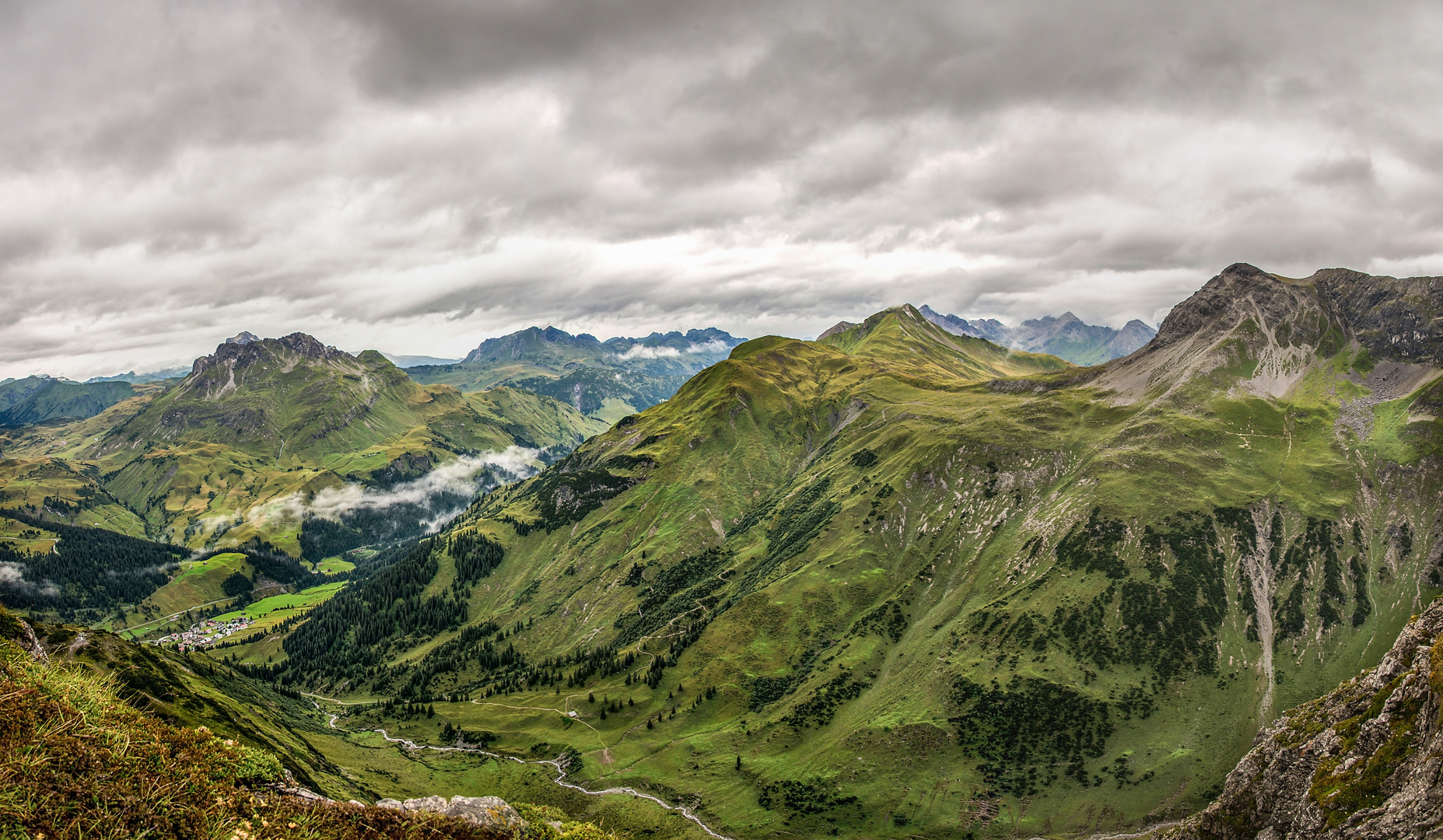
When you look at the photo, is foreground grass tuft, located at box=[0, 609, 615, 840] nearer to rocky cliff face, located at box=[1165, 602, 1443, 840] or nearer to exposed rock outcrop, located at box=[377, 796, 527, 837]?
exposed rock outcrop, located at box=[377, 796, 527, 837]

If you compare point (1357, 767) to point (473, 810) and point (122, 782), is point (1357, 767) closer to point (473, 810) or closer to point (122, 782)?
point (473, 810)

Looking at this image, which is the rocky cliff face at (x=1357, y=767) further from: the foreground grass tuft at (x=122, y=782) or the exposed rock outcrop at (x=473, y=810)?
the foreground grass tuft at (x=122, y=782)

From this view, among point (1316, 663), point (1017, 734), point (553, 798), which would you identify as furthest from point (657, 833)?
point (1316, 663)

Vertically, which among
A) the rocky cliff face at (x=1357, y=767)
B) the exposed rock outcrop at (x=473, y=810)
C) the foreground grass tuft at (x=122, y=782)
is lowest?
the rocky cliff face at (x=1357, y=767)

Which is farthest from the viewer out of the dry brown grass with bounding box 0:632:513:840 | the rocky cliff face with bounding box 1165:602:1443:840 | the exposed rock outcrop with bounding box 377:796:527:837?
the rocky cliff face with bounding box 1165:602:1443:840

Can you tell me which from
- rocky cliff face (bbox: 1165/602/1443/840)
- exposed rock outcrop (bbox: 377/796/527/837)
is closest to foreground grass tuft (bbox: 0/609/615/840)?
exposed rock outcrop (bbox: 377/796/527/837)

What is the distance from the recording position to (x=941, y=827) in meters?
154

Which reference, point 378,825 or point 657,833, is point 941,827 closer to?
point 657,833

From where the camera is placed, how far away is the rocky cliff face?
54688mm

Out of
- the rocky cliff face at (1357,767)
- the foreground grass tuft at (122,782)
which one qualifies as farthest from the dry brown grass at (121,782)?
the rocky cliff face at (1357,767)

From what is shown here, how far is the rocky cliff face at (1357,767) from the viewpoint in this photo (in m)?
54.7

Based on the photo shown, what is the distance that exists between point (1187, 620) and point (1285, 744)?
133 m

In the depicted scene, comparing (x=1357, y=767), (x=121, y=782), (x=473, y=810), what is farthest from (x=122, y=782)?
(x=1357, y=767)

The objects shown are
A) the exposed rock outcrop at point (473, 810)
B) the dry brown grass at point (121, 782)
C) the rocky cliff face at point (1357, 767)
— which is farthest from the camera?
the rocky cliff face at point (1357, 767)
